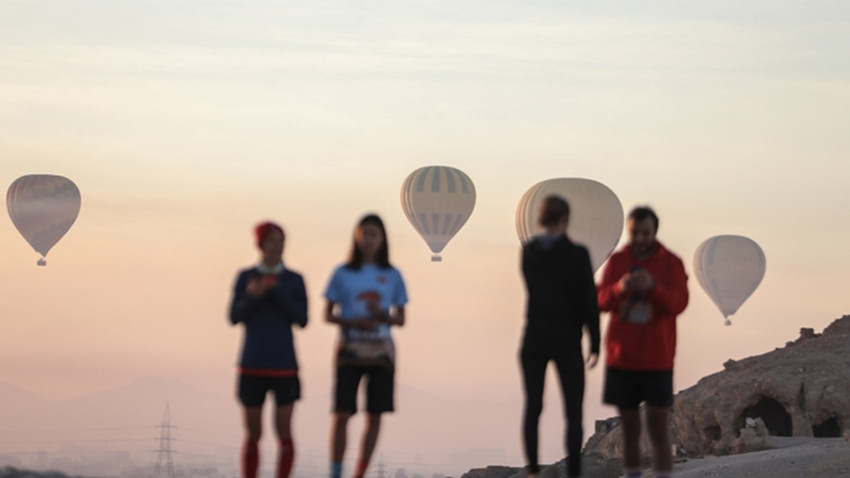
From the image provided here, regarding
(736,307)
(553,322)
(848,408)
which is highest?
(736,307)

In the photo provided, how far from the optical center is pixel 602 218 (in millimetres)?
72812

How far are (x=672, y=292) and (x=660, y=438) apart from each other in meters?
1.19

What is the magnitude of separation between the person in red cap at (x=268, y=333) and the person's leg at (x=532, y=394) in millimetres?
1732

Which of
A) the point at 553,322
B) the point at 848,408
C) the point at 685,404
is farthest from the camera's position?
the point at 685,404

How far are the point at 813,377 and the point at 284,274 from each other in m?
38.1

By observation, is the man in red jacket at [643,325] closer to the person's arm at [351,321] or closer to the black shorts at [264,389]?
the person's arm at [351,321]

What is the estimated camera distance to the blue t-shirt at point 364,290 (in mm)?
12406

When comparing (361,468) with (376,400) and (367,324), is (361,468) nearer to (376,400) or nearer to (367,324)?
(376,400)

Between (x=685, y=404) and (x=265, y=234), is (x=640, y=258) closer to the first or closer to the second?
(x=265, y=234)

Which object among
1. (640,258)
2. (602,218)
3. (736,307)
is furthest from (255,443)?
(736,307)

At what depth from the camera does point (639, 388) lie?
41.4ft

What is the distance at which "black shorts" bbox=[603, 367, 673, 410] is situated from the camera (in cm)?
1259

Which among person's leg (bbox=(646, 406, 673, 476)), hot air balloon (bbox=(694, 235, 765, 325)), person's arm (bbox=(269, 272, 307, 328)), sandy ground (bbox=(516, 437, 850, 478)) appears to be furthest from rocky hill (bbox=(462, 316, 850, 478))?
person's arm (bbox=(269, 272, 307, 328))

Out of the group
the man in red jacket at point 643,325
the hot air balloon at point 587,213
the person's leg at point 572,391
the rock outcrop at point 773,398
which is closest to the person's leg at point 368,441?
the person's leg at point 572,391
